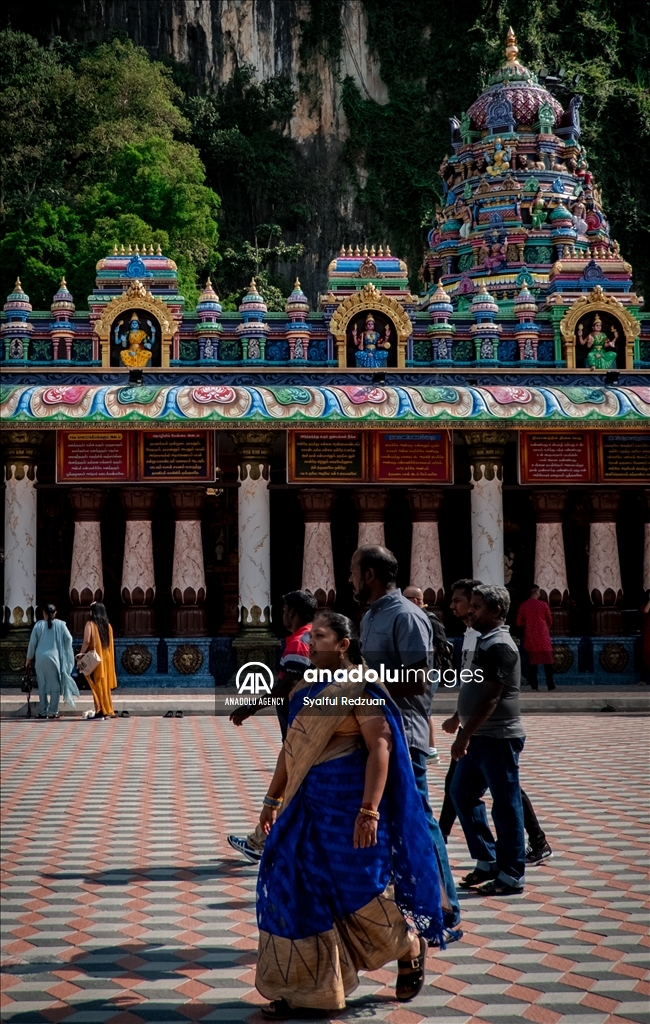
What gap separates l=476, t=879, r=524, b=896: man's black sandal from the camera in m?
6.05

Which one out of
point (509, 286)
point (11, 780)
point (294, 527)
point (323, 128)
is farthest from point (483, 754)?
point (323, 128)

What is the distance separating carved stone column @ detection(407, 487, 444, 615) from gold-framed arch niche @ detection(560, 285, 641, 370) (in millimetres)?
3618

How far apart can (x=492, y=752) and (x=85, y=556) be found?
13.8 metres

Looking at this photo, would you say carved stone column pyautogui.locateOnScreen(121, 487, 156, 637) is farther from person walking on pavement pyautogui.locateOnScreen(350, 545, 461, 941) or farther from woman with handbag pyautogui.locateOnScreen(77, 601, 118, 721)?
person walking on pavement pyautogui.locateOnScreen(350, 545, 461, 941)

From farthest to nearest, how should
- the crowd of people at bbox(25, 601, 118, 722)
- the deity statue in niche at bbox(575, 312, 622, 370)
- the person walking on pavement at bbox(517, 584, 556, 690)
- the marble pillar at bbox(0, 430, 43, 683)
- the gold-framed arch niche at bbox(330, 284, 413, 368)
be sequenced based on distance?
the deity statue in niche at bbox(575, 312, 622, 370) < the gold-framed arch niche at bbox(330, 284, 413, 368) < the marble pillar at bbox(0, 430, 43, 683) < the person walking on pavement at bbox(517, 584, 556, 690) < the crowd of people at bbox(25, 601, 118, 722)

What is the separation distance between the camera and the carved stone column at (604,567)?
19.7m

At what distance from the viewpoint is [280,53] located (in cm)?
5188

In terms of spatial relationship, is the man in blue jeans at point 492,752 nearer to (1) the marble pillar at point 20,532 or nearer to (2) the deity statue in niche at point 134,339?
(1) the marble pillar at point 20,532

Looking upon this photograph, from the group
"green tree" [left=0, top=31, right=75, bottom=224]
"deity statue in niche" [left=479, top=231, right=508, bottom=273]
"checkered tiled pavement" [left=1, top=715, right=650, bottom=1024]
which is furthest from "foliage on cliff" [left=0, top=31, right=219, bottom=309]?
"checkered tiled pavement" [left=1, top=715, right=650, bottom=1024]

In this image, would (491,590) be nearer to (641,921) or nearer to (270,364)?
(641,921)

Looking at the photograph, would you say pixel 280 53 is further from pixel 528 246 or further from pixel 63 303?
pixel 63 303

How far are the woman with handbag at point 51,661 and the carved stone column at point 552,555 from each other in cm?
809

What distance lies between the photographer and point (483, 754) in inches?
240

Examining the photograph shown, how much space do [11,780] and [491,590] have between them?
524 centimetres
